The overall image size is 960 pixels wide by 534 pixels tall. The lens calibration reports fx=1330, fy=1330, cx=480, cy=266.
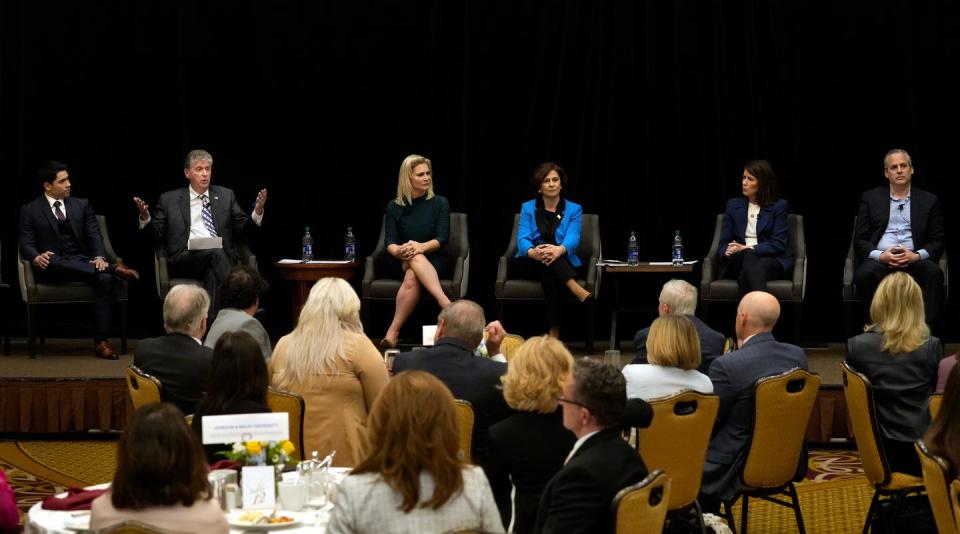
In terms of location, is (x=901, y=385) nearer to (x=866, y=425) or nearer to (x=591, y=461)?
(x=866, y=425)

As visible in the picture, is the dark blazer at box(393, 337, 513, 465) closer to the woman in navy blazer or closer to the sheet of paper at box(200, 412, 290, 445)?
the sheet of paper at box(200, 412, 290, 445)

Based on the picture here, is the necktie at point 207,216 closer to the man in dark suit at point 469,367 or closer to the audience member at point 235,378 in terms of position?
the man in dark suit at point 469,367

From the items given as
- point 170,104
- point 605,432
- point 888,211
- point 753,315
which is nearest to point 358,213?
point 170,104

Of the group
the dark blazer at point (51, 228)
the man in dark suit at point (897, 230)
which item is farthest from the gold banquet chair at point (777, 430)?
the dark blazer at point (51, 228)

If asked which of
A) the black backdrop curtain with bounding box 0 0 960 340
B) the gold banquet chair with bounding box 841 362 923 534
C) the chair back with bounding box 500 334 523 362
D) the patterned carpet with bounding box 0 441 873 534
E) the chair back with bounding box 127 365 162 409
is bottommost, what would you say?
the patterned carpet with bounding box 0 441 873 534

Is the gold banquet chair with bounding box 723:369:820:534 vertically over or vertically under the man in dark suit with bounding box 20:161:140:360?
under

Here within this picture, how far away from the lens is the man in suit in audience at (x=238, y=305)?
598 cm

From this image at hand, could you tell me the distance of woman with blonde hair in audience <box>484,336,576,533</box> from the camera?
4.06 m

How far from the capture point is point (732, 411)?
18.3ft

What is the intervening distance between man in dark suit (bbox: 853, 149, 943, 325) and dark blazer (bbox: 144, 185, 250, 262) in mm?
4300

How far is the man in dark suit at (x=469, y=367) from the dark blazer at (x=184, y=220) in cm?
454

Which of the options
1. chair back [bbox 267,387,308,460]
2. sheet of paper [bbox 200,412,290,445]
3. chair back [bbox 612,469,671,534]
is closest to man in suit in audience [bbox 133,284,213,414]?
chair back [bbox 267,387,308,460]

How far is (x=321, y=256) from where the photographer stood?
10.4 meters

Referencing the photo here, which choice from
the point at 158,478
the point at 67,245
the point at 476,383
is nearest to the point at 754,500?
the point at 476,383
